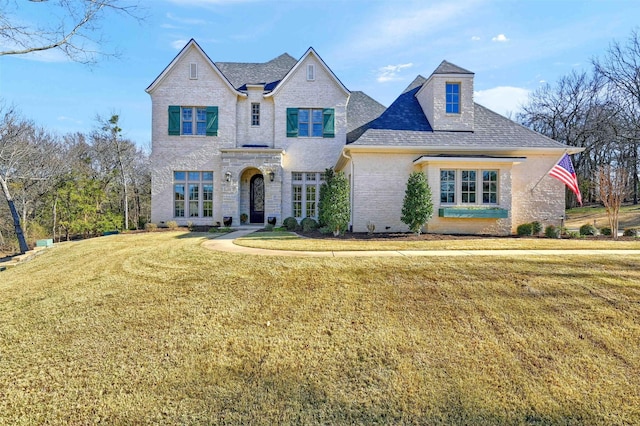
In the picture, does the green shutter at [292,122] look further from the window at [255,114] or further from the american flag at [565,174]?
the american flag at [565,174]

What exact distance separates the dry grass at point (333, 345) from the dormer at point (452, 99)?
8.59 meters

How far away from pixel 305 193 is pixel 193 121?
7133mm

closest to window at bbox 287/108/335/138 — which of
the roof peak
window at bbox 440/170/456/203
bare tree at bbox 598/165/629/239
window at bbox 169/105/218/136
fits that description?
window at bbox 169/105/218/136

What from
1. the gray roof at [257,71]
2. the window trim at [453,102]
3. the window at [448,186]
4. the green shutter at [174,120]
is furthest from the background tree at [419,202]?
the green shutter at [174,120]

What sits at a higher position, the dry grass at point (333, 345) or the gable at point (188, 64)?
the gable at point (188, 64)

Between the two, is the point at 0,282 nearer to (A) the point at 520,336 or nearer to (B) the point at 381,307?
(B) the point at 381,307

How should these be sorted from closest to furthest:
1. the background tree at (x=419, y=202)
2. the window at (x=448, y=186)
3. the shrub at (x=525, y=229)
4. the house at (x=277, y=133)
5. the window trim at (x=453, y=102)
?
1. the background tree at (x=419, y=202)
2. the shrub at (x=525, y=229)
3. the window at (x=448, y=186)
4. the house at (x=277, y=133)
5. the window trim at (x=453, y=102)

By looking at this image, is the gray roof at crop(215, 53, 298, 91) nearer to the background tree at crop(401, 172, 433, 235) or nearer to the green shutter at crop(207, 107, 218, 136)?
the green shutter at crop(207, 107, 218, 136)

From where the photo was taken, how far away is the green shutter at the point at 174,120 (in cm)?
1625

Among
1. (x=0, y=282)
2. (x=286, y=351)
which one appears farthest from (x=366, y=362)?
(x=0, y=282)

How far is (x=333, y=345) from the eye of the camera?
4262mm

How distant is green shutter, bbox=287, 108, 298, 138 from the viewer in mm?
16469

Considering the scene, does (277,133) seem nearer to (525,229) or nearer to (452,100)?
(452,100)

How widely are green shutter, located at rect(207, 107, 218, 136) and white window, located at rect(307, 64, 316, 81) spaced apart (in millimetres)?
5224
